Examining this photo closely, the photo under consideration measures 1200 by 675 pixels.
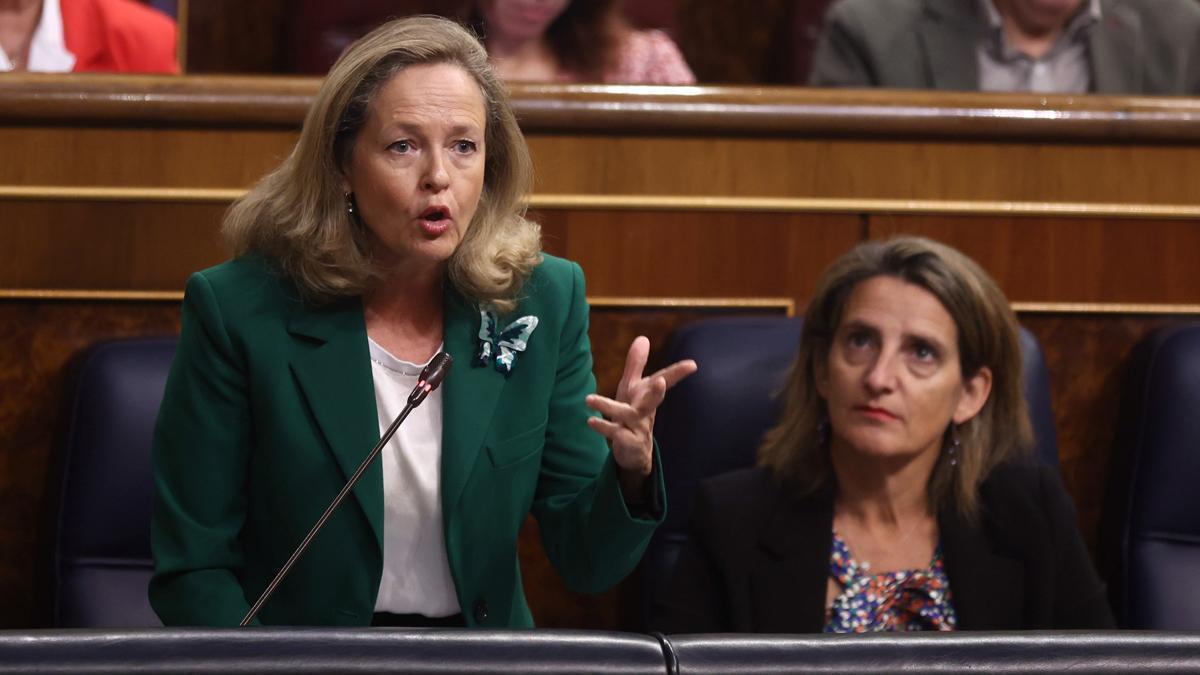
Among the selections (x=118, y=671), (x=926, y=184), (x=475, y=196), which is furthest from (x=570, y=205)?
(x=118, y=671)

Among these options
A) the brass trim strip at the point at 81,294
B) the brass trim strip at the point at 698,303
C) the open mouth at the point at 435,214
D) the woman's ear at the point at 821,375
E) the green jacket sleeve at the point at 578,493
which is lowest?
the green jacket sleeve at the point at 578,493

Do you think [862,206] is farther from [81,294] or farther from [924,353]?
[81,294]

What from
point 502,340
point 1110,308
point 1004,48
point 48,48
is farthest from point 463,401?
point 1004,48

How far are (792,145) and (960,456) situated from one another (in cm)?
30

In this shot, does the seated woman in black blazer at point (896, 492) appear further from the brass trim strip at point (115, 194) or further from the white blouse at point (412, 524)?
the brass trim strip at point (115, 194)

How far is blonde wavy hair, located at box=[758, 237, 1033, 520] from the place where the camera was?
3.87ft

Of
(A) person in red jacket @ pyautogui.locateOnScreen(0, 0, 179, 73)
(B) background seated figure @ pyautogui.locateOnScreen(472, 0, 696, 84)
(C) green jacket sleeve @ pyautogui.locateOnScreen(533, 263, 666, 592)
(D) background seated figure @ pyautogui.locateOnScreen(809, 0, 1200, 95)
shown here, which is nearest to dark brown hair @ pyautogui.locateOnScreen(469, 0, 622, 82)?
(B) background seated figure @ pyautogui.locateOnScreen(472, 0, 696, 84)

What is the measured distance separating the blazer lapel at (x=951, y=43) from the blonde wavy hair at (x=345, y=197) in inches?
28.8

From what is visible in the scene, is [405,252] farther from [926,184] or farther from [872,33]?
[872,33]

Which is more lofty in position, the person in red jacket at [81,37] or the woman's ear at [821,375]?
the person in red jacket at [81,37]

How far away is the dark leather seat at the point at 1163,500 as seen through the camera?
124cm

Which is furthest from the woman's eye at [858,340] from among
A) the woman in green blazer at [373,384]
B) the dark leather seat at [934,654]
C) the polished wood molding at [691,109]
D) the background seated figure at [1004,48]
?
the dark leather seat at [934,654]

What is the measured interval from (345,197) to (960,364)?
51 cm

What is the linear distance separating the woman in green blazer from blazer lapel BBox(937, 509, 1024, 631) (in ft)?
1.10
